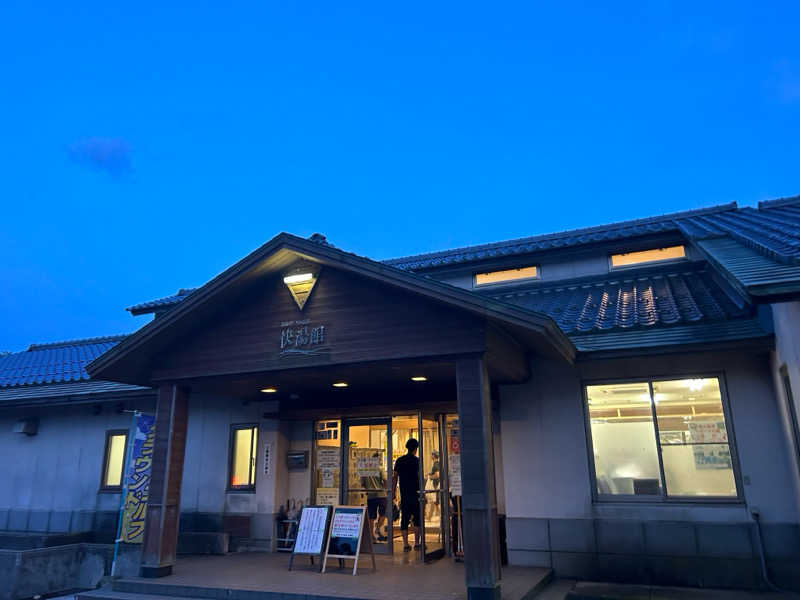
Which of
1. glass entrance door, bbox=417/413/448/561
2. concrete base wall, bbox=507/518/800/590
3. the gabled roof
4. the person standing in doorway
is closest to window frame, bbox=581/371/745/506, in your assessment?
concrete base wall, bbox=507/518/800/590

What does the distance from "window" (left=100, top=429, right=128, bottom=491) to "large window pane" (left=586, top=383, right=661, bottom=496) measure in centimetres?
1027

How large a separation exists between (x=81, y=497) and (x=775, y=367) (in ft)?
45.5

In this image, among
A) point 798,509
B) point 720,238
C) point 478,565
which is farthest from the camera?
point 720,238

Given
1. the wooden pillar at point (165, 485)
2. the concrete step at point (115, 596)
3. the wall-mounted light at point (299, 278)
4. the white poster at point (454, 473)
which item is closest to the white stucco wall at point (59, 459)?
the wooden pillar at point (165, 485)

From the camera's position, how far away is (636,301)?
10086 millimetres

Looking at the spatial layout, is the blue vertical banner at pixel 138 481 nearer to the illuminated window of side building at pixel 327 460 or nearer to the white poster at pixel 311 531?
the white poster at pixel 311 531

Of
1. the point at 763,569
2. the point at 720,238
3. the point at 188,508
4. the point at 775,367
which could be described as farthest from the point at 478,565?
the point at 188,508

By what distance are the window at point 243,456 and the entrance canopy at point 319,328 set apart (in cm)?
266

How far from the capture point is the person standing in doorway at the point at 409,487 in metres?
10.2

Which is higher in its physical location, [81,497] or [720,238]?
[720,238]

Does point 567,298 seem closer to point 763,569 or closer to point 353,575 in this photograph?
point 763,569

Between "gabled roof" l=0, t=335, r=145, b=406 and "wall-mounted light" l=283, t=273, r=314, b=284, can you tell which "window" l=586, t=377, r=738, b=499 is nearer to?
"wall-mounted light" l=283, t=273, r=314, b=284

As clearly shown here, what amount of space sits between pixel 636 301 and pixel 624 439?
2509 mm

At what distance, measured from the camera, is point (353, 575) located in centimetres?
855
